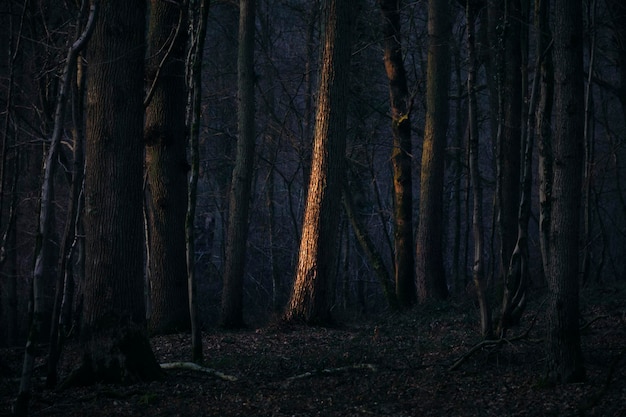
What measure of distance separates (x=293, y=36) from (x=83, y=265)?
16.6 meters

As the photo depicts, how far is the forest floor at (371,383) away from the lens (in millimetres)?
7148

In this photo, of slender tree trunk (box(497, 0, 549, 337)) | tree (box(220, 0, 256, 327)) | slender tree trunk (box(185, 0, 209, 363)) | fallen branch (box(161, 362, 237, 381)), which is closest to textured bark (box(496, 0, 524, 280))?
slender tree trunk (box(497, 0, 549, 337))

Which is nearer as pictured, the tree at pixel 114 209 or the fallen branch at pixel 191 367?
the tree at pixel 114 209

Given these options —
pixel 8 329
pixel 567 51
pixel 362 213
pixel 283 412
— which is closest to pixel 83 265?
pixel 283 412

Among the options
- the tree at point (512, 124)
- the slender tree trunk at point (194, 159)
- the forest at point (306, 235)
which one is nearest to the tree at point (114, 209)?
the forest at point (306, 235)

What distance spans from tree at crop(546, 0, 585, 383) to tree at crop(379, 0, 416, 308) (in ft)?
31.0

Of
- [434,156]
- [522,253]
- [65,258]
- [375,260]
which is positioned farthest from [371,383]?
[375,260]

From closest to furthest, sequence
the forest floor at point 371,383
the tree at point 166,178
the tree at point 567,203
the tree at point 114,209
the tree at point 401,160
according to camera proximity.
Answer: the forest floor at point 371,383, the tree at point 567,203, the tree at point 114,209, the tree at point 166,178, the tree at point 401,160

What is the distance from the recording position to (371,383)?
8.39 metres

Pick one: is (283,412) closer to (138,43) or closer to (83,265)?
(83,265)

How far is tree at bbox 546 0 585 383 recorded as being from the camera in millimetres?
7258

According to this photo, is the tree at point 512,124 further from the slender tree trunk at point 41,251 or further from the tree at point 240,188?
the slender tree trunk at point 41,251

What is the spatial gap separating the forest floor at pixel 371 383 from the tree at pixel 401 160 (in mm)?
5328

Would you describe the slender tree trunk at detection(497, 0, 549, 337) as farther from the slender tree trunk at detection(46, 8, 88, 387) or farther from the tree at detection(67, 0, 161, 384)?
the slender tree trunk at detection(46, 8, 88, 387)
